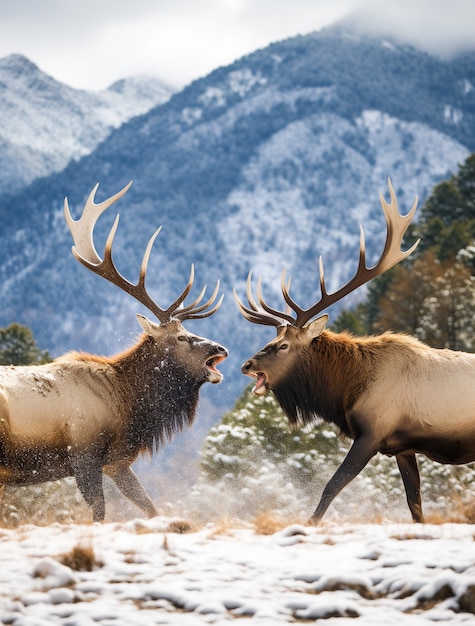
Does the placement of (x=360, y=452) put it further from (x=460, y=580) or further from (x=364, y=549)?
(x=460, y=580)

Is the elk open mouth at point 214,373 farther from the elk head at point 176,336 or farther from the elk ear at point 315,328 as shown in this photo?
the elk ear at point 315,328

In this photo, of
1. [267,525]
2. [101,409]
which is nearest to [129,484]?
[101,409]

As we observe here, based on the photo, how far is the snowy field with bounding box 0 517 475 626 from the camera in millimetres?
5284

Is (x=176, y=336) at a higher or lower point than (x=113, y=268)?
lower

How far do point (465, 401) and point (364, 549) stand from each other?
270 centimetres

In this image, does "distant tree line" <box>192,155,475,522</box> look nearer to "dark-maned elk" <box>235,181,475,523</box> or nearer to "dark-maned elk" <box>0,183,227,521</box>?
"dark-maned elk" <box>235,181,475,523</box>

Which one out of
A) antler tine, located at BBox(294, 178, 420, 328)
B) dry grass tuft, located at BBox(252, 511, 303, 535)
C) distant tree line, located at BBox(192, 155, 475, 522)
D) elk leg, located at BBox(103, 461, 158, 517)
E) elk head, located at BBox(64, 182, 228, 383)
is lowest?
distant tree line, located at BBox(192, 155, 475, 522)

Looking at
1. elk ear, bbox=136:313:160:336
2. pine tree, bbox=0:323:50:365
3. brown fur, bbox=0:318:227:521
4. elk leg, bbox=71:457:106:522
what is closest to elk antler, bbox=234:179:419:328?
brown fur, bbox=0:318:227:521

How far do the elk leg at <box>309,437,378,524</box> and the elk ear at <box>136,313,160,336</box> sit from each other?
8.70 ft

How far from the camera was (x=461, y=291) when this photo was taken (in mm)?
29703

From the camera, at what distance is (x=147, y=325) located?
33.1ft

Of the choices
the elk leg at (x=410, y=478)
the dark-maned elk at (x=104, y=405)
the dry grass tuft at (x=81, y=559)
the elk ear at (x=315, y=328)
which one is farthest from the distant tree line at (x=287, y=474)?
the dry grass tuft at (x=81, y=559)

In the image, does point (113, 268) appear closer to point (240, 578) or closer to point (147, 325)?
point (147, 325)

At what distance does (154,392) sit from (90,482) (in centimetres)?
133
